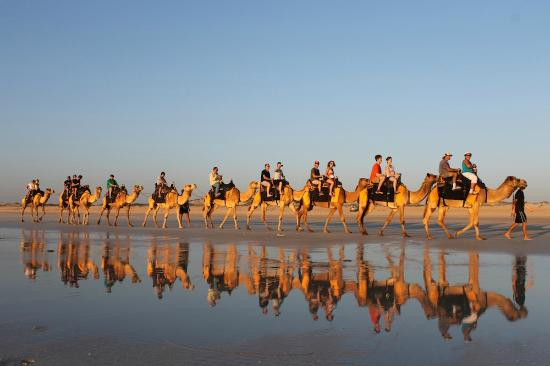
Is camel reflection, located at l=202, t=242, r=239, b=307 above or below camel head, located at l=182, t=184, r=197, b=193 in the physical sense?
below

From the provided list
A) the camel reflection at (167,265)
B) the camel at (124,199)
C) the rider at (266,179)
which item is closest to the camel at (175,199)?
the camel at (124,199)

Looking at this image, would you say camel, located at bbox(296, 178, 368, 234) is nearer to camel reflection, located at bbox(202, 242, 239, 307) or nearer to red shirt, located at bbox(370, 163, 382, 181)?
red shirt, located at bbox(370, 163, 382, 181)

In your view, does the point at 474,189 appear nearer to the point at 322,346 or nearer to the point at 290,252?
the point at 290,252

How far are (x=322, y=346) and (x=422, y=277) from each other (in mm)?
5319

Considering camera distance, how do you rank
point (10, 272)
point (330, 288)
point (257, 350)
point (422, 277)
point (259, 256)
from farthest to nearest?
point (259, 256)
point (10, 272)
point (422, 277)
point (330, 288)
point (257, 350)

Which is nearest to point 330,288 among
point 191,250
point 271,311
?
point 271,311

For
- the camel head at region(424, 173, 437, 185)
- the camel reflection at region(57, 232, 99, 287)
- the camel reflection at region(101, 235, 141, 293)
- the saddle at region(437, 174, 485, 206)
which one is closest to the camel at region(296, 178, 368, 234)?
the camel head at region(424, 173, 437, 185)

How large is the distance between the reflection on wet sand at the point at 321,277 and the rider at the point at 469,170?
204 inches

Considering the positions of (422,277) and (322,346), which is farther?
(422,277)

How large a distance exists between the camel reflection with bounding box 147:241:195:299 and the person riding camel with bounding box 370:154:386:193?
329 inches

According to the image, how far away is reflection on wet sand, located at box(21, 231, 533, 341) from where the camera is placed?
797 cm

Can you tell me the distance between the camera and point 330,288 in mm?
9680

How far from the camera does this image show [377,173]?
23609mm

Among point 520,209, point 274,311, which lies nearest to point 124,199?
point 520,209
